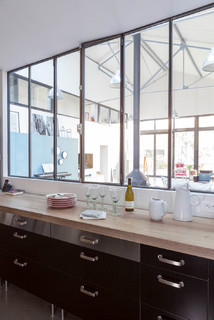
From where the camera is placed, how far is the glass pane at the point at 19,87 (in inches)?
129

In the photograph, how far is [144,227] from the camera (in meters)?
1.45

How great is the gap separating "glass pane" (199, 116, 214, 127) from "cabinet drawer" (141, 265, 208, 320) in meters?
8.40

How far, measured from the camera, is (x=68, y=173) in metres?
3.13

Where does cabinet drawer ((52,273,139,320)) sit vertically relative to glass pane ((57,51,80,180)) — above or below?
below

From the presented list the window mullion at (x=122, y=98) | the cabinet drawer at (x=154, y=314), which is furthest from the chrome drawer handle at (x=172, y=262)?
the window mullion at (x=122, y=98)

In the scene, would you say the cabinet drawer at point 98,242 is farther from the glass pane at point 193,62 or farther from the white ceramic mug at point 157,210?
the glass pane at point 193,62

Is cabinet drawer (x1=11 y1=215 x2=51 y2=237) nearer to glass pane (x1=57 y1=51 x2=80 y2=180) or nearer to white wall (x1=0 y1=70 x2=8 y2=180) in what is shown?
glass pane (x1=57 y1=51 x2=80 y2=180)

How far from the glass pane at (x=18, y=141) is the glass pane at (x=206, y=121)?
7.43 meters

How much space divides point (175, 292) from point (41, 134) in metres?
2.74

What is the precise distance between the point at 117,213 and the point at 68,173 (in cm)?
149

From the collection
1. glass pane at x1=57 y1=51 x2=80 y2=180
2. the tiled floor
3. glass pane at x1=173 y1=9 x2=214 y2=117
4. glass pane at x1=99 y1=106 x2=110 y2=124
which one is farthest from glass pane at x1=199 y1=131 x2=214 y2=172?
the tiled floor

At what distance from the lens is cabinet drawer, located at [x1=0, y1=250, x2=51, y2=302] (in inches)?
71.9

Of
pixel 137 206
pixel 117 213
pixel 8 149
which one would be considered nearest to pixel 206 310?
pixel 117 213

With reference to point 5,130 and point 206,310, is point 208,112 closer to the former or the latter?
point 5,130
